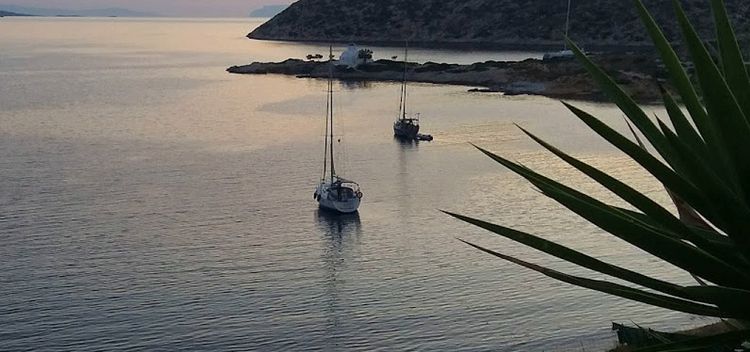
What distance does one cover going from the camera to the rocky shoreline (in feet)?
256

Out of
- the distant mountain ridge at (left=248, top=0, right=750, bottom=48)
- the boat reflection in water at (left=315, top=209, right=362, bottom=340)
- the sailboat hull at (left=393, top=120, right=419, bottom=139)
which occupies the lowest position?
the boat reflection in water at (left=315, top=209, right=362, bottom=340)

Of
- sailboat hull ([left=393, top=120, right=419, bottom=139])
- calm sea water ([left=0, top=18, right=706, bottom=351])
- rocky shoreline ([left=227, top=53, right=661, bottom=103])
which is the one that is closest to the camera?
calm sea water ([left=0, top=18, right=706, bottom=351])

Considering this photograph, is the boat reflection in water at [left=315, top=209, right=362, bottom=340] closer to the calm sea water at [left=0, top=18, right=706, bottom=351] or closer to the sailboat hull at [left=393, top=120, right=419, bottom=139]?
the calm sea water at [left=0, top=18, right=706, bottom=351]

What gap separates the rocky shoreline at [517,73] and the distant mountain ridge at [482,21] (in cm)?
Answer: 2445

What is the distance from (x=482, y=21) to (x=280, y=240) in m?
122

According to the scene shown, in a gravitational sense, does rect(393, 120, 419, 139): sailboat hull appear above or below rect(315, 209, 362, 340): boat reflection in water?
above

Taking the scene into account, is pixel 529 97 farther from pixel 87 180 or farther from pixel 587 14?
pixel 587 14

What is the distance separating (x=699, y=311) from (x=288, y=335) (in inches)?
865

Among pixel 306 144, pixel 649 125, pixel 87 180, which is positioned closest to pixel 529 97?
pixel 306 144

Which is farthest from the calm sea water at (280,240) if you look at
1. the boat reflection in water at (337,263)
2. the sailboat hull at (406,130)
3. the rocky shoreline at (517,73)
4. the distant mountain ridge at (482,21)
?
the distant mountain ridge at (482,21)

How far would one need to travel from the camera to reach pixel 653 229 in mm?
2484

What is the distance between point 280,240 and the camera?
32938mm

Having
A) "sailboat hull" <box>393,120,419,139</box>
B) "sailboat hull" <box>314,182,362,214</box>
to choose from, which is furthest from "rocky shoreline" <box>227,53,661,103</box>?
"sailboat hull" <box>314,182,362,214</box>

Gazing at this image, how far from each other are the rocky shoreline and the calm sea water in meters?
11.3
